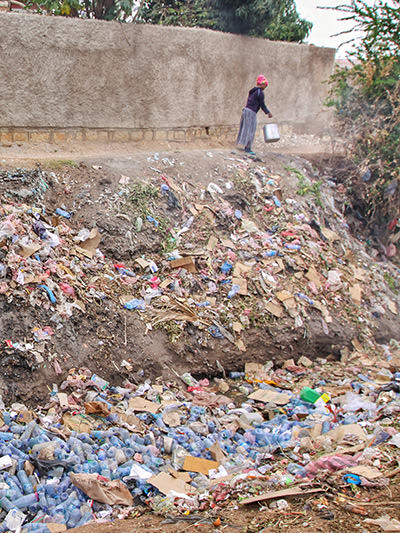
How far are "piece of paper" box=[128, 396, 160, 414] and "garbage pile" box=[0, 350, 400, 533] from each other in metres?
0.01

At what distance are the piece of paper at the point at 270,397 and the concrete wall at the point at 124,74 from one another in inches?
196

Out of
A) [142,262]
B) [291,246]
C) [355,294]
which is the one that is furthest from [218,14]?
[142,262]

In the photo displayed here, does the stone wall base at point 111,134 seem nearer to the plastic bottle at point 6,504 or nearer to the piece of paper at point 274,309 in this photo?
the piece of paper at point 274,309

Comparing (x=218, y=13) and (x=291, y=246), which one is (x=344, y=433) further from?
(x=218, y=13)

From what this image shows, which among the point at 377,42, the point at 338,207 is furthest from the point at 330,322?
the point at 377,42

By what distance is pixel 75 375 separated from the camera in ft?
17.1

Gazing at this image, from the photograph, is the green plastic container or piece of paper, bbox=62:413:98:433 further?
the green plastic container

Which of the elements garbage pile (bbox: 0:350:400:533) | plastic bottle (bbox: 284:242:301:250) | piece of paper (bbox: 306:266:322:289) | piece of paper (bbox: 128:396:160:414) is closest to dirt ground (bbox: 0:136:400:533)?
garbage pile (bbox: 0:350:400:533)

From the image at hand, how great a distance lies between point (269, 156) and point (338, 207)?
1627 millimetres

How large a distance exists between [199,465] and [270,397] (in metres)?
1.65

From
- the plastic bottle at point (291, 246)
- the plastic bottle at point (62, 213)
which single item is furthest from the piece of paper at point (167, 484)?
the plastic bottle at point (291, 246)

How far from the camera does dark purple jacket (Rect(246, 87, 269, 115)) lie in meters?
9.65

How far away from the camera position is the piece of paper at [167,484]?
4.06 metres

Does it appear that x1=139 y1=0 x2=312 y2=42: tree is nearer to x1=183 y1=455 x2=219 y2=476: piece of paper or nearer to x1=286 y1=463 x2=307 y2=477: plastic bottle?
x1=183 y1=455 x2=219 y2=476: piece of paper
